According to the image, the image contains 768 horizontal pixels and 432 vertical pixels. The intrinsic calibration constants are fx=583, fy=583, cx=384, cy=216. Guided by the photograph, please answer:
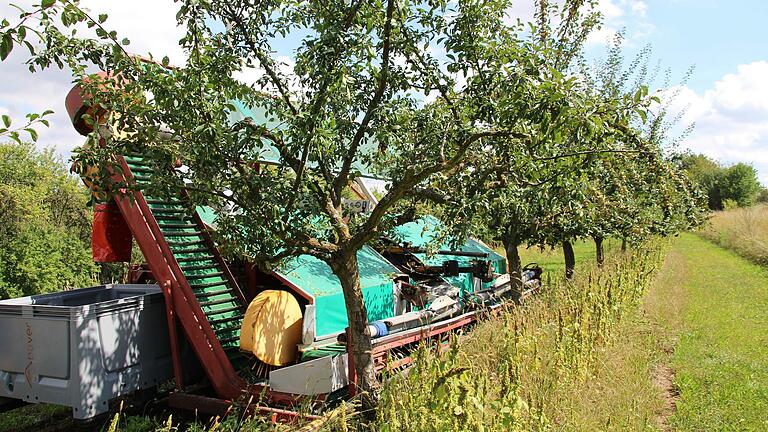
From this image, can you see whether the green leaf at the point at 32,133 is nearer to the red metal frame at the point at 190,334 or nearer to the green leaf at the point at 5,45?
the green leaf at the point at 5,45

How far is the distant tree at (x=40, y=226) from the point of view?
13758 mm

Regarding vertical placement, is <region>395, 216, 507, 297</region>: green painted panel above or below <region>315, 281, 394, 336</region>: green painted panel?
above

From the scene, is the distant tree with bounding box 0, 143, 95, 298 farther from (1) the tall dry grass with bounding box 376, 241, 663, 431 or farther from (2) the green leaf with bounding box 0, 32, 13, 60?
(2) the green leaf with bounding box 0, 32, 13, 60

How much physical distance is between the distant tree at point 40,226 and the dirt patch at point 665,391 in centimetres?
1313

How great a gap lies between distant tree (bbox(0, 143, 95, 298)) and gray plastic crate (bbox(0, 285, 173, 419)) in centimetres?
865

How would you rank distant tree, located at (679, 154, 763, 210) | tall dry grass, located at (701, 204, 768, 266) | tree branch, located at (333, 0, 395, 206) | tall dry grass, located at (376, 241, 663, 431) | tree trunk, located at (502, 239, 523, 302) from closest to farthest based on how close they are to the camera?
tall dry grass, located at (376, 241, 663, 431) < tree branch, located at (333, 0, 395, 206) < tree trunk, located at (502, 239, 523, 302) < tall dry grass, located at (701, 204, 768, 266) < distant tree, located at (679, 154, 763, 210)

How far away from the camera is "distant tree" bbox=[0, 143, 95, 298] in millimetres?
13758

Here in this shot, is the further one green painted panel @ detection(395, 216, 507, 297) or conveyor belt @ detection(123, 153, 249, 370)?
green painted panel @ detection(395, 216, 507, 297)

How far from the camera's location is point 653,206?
51.9 ft

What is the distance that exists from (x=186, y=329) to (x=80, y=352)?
3.69ft

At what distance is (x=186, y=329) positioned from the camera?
6496 mm

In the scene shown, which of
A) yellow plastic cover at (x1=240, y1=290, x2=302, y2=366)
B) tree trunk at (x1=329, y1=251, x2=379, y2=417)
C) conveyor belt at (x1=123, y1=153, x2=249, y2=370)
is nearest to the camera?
tree trunk at (x1=329, y1=251, x2=379, y2=417)

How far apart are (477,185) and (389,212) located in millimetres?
1075

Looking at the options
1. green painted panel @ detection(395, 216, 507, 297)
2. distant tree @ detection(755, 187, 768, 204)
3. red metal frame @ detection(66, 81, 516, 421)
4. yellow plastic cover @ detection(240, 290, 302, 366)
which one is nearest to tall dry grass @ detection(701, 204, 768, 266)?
green painted panel @ detection(395, 216, 507, 297)
